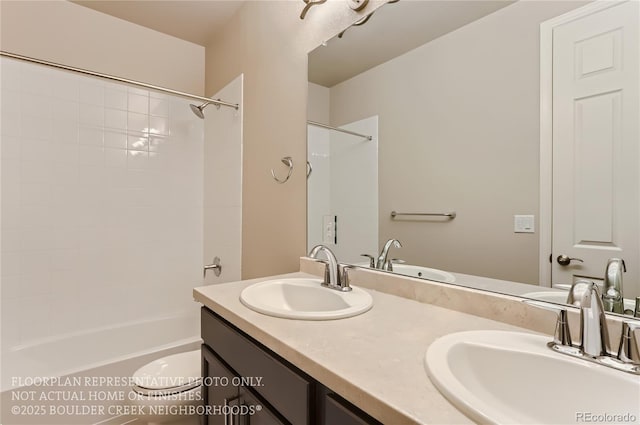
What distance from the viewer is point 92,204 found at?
2.15 meters

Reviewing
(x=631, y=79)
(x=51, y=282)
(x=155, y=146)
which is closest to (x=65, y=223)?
(x=51, y=282)

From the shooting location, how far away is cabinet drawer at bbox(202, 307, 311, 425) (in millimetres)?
672

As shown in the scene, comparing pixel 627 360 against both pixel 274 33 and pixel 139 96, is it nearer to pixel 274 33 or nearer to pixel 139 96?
pixel 274 33

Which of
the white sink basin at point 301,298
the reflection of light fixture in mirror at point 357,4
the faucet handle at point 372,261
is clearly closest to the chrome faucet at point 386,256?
the faucet handle at point 372,261

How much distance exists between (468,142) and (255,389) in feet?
3.09

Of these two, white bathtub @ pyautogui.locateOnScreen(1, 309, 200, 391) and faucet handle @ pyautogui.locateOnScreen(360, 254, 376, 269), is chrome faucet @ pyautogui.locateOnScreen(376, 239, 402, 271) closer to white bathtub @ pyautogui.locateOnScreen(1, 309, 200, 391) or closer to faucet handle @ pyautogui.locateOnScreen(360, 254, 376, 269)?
faucet handle @ pyautogui.locateOnScreen(360, 254, 376, 269)

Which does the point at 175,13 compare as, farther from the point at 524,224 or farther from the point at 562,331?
the point at 562,331

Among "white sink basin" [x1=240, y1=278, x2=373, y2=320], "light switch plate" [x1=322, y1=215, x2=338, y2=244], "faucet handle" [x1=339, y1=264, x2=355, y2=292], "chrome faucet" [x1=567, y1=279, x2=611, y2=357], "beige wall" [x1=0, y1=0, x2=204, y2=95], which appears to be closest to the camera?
"chrome faucet" [x1=567, y1=279, x2=611, y2=357]

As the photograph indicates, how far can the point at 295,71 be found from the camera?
1.58m

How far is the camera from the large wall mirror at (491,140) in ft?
2.31

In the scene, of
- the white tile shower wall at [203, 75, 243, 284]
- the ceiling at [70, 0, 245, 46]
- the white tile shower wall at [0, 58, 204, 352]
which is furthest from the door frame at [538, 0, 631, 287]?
the white tile shower wall at [0, 58, 204, 352]

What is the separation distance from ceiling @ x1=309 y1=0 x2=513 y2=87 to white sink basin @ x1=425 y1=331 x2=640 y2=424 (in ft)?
3.02

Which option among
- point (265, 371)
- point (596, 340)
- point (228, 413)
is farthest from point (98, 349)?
point (596, 340)

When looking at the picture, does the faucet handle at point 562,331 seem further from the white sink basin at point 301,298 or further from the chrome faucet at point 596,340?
the white sink basin at point 301,298
